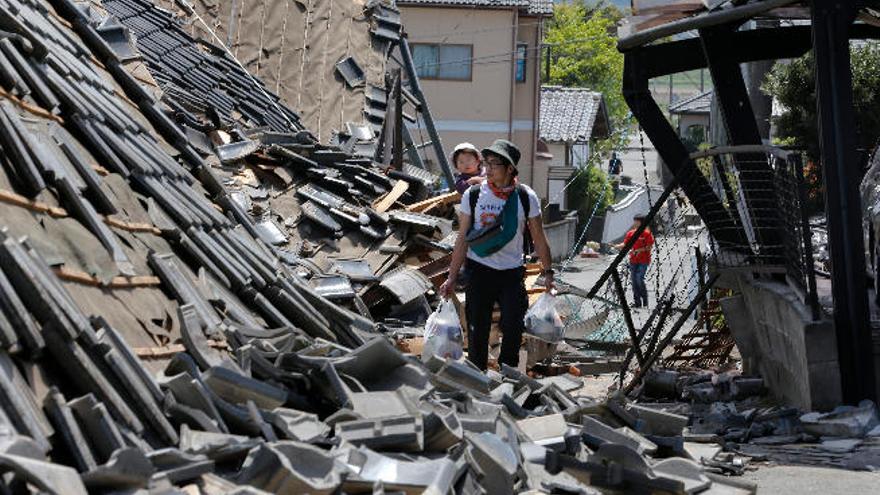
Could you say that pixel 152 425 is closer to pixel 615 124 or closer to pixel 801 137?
pixel 801 137

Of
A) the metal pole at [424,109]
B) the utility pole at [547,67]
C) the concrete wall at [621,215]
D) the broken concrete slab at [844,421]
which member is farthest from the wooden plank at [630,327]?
the utility pole at [547,67]

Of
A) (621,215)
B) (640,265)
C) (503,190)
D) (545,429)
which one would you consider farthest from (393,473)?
(621,215)

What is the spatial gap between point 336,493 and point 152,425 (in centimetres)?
77

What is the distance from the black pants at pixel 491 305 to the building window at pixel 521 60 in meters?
44.1

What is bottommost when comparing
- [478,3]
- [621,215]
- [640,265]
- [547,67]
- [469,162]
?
[469,162]

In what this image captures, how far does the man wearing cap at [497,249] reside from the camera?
11.6 metres

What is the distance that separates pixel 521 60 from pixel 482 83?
140 centimetres

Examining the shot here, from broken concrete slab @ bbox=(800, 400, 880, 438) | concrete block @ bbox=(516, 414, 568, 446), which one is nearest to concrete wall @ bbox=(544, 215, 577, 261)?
broken concrete slab @ bbox=(800, 400, 880, 438)

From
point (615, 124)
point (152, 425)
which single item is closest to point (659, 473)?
point (152, 425)

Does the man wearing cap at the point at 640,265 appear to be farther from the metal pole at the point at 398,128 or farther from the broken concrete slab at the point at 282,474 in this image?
the broken concrete slab at the point at 282,474

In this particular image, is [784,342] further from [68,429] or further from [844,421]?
[68,429]

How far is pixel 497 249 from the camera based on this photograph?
1159cm

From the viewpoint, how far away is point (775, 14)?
15164 millimetres

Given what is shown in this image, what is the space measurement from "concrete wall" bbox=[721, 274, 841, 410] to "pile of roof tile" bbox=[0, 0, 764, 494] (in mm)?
1766
